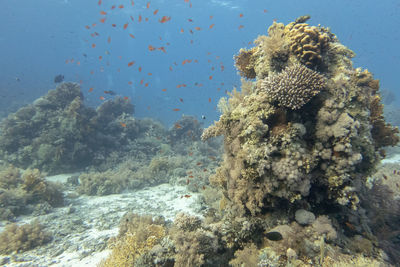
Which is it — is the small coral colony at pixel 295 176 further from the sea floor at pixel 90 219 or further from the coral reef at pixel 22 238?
the sea floor at pixel 90 219

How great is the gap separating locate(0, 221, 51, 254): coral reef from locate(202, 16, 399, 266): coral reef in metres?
6.14

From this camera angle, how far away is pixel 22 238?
6.01 m

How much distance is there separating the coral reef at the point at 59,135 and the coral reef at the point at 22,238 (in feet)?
22.6

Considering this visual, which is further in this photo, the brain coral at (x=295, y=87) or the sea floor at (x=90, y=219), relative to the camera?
the sea floor at (x=90, y=219)

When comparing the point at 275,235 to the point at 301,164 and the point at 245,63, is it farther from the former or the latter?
the point at 245,63

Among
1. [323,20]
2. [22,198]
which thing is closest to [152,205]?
[22,198]

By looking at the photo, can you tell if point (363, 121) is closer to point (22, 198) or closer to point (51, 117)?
point (22, 198)

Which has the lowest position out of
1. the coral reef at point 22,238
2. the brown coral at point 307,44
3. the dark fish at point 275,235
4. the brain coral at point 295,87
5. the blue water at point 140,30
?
the coral reef at point 22,238

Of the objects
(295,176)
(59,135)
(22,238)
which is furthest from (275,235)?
(59,135)

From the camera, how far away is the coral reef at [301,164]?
11.2 feet

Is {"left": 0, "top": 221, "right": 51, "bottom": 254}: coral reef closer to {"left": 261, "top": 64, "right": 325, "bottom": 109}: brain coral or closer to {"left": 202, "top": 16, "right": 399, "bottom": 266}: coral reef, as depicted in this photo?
{"left": 202, "top": 16, "right": 399, "bottom": 266}: coral reef

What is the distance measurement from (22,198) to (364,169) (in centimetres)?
1154

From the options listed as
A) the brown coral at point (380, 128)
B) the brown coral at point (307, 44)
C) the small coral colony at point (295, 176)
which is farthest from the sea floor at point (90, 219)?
the brown coral at point (307, 44)

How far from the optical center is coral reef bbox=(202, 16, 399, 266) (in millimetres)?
3412
